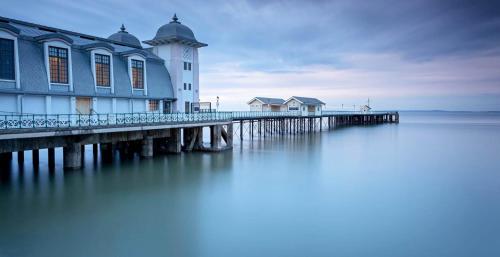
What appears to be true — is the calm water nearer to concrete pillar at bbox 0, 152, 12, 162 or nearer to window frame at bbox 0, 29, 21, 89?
concrete pillar at bbox 0, 152, 12, 162

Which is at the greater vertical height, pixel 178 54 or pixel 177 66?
pixel 178 54

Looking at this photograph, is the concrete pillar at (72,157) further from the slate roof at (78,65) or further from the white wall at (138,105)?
the white wall at (138,105)

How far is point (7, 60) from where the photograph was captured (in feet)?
52.2

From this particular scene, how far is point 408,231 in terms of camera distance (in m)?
10.6

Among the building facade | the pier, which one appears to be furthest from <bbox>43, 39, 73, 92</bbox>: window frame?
the pier

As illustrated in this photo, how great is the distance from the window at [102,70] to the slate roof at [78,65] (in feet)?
1.34

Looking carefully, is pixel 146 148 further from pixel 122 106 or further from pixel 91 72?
pixel 91 72

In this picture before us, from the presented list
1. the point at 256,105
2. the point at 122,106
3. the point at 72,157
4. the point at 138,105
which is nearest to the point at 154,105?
the point at 138,105

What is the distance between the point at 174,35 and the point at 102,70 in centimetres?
634

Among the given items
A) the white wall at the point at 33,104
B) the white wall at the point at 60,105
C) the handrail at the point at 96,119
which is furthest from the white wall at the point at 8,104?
the white wall at the point at 60,105

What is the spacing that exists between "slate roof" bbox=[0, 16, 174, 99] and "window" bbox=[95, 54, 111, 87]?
0.41m

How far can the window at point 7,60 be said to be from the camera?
1565cm

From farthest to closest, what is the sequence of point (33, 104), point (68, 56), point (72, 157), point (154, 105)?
1. point (154, 105)
2. point (68, 56)
3. point (72, 157)
4. point (33, 104)

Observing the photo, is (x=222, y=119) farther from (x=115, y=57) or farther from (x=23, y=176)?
(x=23, y=176)
